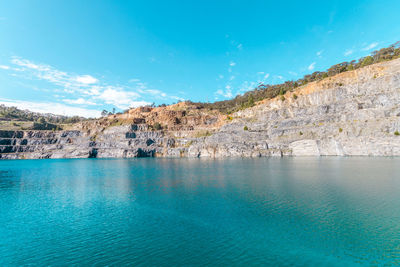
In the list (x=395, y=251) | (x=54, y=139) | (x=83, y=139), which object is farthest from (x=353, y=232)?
(x=54, y=139)

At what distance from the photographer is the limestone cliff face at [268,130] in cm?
7681

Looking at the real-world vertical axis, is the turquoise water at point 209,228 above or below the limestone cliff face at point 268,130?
below

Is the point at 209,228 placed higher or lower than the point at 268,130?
lower

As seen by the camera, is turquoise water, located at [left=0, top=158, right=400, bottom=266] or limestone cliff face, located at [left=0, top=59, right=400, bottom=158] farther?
limestone cliff face, located at [left=0, top=59, right=400, bottom=158]

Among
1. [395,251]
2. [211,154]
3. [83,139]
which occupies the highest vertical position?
[83,139]

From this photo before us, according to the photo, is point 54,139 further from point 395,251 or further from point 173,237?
point 395,251

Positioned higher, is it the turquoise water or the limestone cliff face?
the limestone cliff face

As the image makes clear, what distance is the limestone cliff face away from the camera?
76812mm

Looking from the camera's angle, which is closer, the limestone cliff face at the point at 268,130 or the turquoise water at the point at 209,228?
the turquoise water at the point at 209,228

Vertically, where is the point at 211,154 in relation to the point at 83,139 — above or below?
below

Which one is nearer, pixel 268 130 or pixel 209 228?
pixel 209 228

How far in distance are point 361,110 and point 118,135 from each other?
124491 mm

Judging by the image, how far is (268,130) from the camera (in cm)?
10188

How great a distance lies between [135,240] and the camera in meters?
14.8
